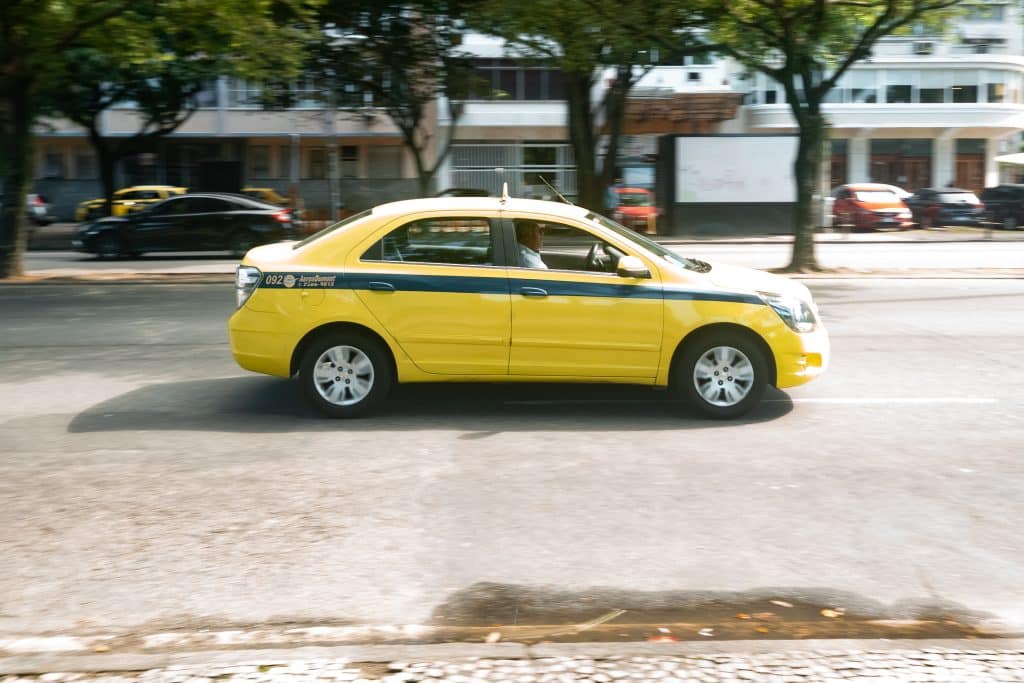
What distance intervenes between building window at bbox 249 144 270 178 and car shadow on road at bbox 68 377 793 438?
45015 millimetres

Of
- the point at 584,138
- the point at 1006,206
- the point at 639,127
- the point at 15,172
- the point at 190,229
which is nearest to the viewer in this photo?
the point at 15,172

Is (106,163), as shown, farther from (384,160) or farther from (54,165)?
(384,160)

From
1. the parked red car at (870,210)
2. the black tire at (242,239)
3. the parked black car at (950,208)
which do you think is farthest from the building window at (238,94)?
the parked black car at (950,208)

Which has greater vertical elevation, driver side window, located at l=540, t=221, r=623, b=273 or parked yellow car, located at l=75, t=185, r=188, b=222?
parked yellow car, located at l=75, t=185, r=188, b=222

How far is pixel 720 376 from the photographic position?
8.21 meters

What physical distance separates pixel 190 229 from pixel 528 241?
719 inches

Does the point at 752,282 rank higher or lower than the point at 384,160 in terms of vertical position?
lower

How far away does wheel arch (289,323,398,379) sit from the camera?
819 centimetres

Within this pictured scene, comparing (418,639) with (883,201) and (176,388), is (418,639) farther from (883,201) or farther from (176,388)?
(883,201)

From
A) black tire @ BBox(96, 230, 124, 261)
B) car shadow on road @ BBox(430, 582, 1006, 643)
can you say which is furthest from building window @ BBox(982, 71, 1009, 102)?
car shadow on road @ BBox(430, 582, 1006, 643)

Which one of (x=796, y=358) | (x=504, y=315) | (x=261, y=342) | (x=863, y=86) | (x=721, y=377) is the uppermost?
(x=863, y=86)

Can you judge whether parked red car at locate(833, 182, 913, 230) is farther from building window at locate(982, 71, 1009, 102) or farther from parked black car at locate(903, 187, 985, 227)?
building window at locate(982, 71, 1009, 102)

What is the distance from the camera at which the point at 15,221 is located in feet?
63.6

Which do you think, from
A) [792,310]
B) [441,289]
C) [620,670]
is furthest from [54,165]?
[620,670]
